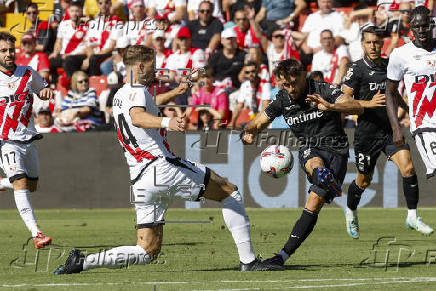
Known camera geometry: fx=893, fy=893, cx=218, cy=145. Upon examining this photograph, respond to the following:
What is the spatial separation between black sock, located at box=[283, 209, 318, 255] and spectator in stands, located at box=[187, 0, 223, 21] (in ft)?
38.8

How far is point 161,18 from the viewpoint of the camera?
20203 mm

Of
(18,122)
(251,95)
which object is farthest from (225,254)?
(251,95)

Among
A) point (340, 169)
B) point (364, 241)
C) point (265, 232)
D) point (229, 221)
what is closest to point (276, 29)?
point (265, 232)

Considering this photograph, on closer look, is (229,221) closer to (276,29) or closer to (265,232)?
(265,232)

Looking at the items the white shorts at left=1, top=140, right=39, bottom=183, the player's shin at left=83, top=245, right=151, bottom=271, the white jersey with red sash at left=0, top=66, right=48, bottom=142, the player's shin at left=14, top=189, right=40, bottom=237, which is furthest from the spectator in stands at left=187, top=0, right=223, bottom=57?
the player's shin at left=83, top=245, right=151, bottom=271

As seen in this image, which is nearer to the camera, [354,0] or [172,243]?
[172,243]

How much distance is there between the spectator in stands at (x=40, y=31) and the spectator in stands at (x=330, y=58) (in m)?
7.18

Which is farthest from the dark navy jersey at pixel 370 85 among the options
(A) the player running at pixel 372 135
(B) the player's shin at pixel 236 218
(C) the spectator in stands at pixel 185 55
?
(C) the spectator in stands at pixel 185 55

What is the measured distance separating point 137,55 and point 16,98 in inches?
164

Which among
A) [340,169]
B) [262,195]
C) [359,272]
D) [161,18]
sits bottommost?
[262,195]

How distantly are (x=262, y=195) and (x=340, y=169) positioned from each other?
739cm

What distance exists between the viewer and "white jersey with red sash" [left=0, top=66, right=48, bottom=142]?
459 inches

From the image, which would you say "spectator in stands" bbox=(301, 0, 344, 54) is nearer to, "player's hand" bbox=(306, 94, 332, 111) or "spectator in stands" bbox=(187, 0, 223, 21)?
"spectator in stands" bbox=(187, 0, 223, 21)

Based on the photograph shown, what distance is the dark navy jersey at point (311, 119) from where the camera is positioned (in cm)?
973
